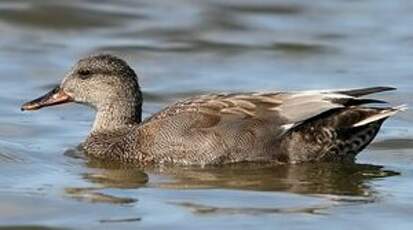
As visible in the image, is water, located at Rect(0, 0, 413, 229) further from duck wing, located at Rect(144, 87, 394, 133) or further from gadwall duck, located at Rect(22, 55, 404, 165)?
duck wing, located at Rect(144, 87, 394, 133)

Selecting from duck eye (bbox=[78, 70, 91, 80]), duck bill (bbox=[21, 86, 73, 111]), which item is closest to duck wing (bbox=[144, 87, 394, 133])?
duck eye (bbox=[78, 70, 91, 80])

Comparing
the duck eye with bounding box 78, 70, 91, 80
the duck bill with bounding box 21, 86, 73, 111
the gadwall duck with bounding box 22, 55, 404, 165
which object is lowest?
the gadwall duck with bounding box 22, 55, 404, 165

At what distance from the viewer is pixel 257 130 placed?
1227 centimetres

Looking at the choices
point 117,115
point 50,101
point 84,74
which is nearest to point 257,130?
point 117,115

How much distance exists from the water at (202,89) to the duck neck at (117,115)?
382mm

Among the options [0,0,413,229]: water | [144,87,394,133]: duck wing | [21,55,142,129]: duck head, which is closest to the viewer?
[0,0,413,229]: water

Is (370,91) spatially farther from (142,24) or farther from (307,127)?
(142,24)

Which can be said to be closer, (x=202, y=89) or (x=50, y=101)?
(x=50, y=101)

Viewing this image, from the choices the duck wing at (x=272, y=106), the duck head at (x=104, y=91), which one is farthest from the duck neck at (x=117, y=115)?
the duck wing at (x=272, y=106)

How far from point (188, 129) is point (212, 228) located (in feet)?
8.20

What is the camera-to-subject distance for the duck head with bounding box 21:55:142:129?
13.1m

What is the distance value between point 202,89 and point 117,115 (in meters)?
3.10

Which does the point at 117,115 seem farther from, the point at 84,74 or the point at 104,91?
the point at 84,74

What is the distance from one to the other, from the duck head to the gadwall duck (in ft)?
1.25
